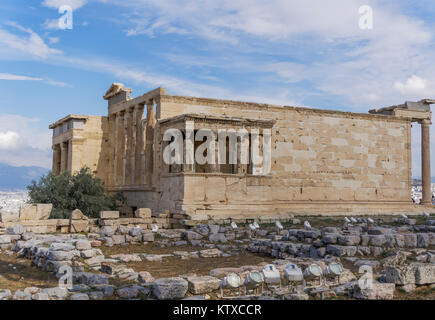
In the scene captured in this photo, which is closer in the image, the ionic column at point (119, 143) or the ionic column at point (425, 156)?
the ionic column at point (119, 143)

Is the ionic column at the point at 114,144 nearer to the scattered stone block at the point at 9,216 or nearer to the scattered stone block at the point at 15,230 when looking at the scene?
A: the scattered stone block at the point at 9,216

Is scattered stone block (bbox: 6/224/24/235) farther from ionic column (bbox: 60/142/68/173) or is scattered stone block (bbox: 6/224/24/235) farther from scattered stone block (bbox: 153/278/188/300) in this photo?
ionic column (bbox: 60/142/68/173)

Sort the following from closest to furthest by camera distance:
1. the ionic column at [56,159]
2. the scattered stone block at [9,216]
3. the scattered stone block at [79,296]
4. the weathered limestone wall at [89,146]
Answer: the scattered stone block at [79,296] < the scattered stone block at [9,216] < the weathered limestone wall at [89,146] < the ionic column at [56,159]

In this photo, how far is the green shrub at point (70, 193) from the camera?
21.2m

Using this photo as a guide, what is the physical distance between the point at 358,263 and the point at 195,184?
9.62 metres

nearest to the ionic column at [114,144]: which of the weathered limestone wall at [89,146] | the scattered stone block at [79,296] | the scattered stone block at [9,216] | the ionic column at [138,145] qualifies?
the weathered limestone wall at [89,146]

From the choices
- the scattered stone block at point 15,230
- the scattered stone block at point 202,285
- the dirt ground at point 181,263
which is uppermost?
the scattered stone block at point 15,230

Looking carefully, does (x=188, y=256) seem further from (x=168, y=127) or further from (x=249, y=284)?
(x=168, y=127)

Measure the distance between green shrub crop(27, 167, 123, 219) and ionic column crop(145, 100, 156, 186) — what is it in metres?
2.26

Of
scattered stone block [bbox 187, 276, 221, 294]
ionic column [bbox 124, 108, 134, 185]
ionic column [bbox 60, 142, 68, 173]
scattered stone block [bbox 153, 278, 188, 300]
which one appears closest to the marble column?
ionic column [bbox 124, 108, 134, 185]

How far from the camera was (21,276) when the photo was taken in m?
10.0

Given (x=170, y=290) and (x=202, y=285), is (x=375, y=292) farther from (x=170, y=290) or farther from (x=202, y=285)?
(x=170, y=290)

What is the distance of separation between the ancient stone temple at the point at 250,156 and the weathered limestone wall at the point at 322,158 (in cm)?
5

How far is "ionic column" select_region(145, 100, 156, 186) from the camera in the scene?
2317 centimetres
